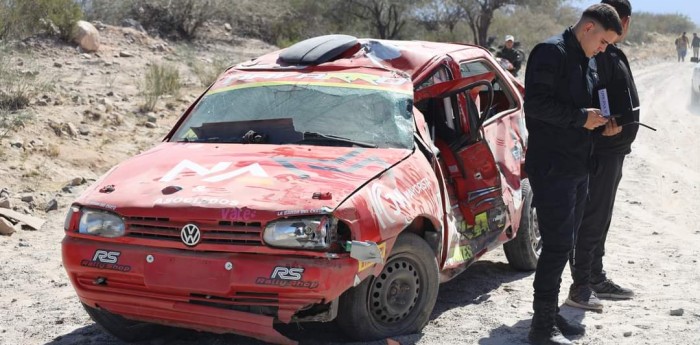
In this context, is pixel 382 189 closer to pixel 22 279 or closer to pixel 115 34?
pixel 22 279

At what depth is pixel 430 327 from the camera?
18.0 feet

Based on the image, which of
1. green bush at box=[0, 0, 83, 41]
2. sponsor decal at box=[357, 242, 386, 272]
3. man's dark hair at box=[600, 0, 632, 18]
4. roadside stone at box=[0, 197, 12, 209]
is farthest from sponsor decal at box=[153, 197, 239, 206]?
green bush at box=[0, 0, 83, 41]

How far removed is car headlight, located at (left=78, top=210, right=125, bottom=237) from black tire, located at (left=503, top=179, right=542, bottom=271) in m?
3.09

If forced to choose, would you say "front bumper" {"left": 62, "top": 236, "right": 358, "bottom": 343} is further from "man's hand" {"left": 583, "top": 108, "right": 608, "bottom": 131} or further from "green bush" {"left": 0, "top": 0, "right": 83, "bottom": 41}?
"green bush" {"left": 0, "top": 0, "right": 83, "bottom": 41}

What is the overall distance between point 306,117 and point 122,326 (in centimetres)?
162

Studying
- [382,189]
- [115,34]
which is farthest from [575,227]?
[115,34]

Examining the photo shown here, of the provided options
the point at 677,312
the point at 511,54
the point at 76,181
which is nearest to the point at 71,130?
the point at 76,181

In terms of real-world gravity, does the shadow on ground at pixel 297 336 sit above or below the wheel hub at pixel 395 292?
below

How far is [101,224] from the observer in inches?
188

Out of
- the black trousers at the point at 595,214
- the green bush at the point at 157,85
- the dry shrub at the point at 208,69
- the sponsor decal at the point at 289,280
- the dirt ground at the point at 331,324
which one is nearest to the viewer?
the sponsor decal at the point at 289,280

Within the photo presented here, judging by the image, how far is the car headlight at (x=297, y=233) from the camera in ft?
14.6

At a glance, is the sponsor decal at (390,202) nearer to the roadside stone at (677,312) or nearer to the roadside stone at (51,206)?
the roadside stone at (677,312)

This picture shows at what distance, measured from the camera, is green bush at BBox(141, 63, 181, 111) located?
13383 mm

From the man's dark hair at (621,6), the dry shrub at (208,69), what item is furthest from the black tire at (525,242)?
the dry shrub at (208,69)
